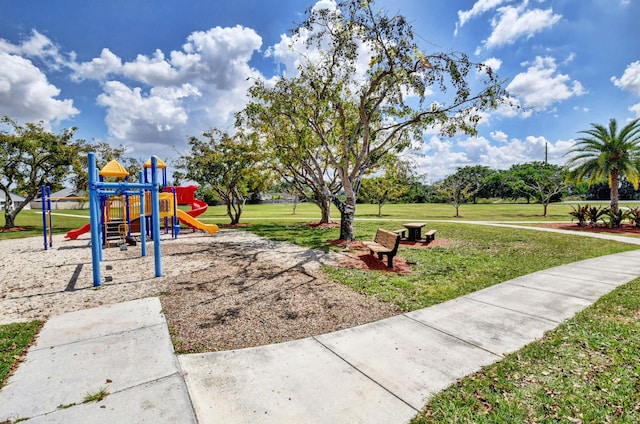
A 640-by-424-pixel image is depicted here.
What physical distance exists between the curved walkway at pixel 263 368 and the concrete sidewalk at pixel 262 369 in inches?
0.5

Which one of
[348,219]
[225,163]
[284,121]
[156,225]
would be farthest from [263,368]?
[225,163]

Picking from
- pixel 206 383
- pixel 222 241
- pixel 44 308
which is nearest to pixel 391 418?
pixel 206 383

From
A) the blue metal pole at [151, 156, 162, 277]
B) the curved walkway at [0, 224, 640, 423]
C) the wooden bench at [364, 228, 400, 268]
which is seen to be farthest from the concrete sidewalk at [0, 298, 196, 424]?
the wooden bench at [364, 228, 400, 268]

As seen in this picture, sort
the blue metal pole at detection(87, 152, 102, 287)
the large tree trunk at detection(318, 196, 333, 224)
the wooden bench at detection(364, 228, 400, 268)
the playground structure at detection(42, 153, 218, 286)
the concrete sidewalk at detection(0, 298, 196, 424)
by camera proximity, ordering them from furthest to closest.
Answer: the large tree trunk at detection(318, 196, 333, 224) < the wooden bench at detection(364, 228, 400, 268) < the playground structure at detection(42, 153, 218, 286) < the blue metal pole at detection(87, 152, 102, 287) < the concrete sidewalk at detection(0, 298, 196, 424)

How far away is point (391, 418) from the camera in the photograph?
284 cm

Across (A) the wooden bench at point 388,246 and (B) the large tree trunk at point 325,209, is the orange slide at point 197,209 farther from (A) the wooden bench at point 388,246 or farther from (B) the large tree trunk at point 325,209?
(A) the wooden bench at point 388,246

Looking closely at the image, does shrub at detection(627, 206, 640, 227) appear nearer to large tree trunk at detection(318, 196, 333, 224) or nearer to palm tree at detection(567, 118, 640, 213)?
palm tree at detection(567, 118, 640, 213)

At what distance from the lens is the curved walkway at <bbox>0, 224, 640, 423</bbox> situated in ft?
9.58

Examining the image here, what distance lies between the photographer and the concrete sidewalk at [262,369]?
9.57ft

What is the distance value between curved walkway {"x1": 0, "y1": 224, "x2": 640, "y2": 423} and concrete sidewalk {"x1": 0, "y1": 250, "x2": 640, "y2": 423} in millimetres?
12

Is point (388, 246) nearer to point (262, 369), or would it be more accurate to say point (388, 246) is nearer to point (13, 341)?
point (262, 369)

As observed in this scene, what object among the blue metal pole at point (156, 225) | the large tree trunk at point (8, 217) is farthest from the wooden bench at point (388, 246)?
the large tree trunk at point (8, 217)

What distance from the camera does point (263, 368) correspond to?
3648 millimetres

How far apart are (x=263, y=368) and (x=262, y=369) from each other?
2 centimetres
